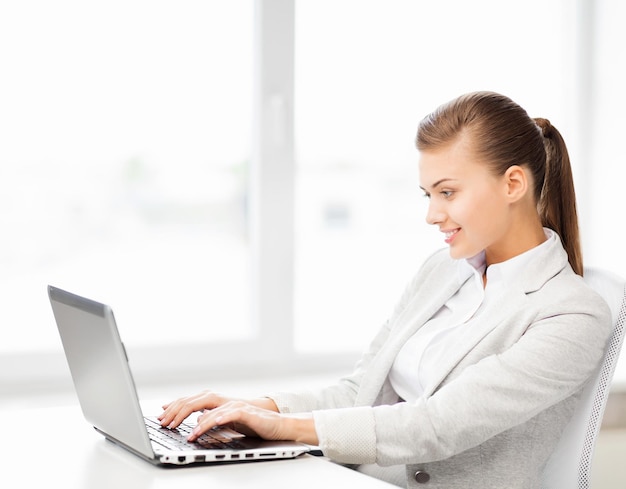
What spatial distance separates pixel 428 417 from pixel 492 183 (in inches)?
18.4

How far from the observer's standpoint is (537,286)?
1668 millimetres

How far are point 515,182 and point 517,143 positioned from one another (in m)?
0.07

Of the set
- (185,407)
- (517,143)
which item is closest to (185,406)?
(185,407)

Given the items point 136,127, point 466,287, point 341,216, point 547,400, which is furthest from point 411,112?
point 547,400

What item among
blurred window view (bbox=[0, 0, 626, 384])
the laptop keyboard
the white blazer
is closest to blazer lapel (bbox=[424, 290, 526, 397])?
the white blazer

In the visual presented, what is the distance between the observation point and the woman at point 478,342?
4.98 feet

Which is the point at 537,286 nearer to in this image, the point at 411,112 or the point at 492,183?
the point at 492,183

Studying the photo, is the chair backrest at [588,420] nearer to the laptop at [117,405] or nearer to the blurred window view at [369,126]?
the laptop at [117,405]

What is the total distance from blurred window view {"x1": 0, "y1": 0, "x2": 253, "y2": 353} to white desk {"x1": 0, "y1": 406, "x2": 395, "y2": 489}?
3.29ft

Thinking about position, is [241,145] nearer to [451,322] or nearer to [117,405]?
[451,322]

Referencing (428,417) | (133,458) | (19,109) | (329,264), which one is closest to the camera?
(133,458)

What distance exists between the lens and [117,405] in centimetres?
142

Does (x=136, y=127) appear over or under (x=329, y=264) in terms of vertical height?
over

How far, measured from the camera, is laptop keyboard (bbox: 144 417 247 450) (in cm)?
143
